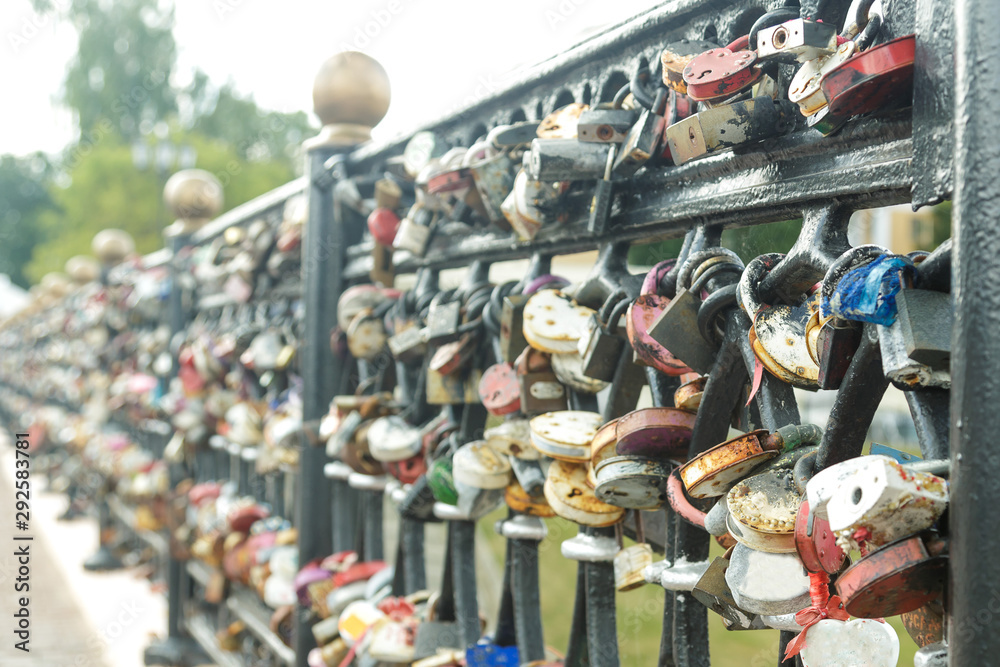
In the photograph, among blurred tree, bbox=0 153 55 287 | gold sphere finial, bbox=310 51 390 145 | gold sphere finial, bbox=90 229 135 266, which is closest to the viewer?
gold sphere finial, bbox=310 51 390 145

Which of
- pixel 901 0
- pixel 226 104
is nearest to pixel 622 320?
pixel 901 0

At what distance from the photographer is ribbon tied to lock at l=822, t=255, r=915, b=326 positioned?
0.60 m

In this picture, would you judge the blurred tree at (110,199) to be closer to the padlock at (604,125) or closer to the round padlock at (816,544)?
the padlock at (604,125)

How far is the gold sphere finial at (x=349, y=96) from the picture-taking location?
187 cm

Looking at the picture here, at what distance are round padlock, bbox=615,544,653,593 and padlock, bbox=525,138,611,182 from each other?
0.43 meters

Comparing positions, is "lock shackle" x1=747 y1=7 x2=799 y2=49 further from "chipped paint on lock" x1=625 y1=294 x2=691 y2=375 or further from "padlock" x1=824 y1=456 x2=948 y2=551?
"padlock" x1=824 y1=456 x2=948 y2=551

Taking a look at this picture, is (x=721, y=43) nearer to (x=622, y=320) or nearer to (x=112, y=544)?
(x=622, y=320)

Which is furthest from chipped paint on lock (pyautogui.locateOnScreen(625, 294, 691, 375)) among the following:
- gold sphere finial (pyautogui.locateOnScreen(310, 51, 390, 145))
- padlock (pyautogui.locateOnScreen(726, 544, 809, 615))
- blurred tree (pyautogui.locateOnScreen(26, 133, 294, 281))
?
blurred tree (pyautogui.locateOnScreen(26, 133, 294, 281))

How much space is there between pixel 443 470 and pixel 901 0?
89 centimetres

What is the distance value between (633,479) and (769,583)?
188mm

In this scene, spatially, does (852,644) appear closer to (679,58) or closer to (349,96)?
(679,58)

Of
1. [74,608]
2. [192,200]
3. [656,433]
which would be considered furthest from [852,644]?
[74,608]

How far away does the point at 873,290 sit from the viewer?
23.7 inches

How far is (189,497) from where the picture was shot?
9.71 ft
